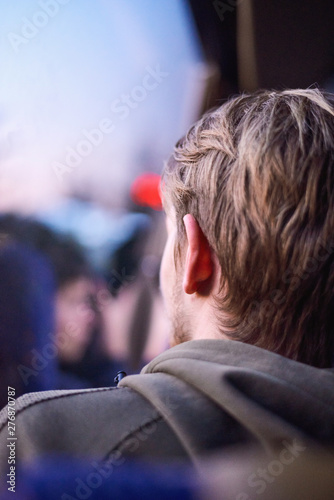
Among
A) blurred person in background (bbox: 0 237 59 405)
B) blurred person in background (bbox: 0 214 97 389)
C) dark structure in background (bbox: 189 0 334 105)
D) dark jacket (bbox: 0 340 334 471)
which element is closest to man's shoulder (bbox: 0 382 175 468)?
dark jacket (bbox: 0 340 334 471)

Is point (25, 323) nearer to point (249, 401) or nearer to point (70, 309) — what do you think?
point (70, 309)

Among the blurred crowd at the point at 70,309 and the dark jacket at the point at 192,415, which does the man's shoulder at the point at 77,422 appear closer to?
the dark jacket at the point at 192,415

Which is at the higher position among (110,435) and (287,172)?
(287,172)

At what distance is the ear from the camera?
0.79m

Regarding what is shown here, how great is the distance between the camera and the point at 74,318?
5.85 ft

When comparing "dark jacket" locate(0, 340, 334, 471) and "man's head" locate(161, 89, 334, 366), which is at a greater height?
"man's head" locate(161, 89, 334, 366)

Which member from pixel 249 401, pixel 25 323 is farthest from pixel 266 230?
pixel 25 323

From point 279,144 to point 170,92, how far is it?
4.91 ft

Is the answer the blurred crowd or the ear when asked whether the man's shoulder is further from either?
the blurred crowd

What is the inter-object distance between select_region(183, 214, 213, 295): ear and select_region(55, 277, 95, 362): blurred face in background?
100 cm

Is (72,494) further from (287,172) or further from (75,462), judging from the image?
(287,172)

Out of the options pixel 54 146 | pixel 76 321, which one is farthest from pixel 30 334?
pixel 54 146

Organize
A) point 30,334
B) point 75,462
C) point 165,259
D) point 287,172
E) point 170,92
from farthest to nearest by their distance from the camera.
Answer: point 170,92
point 30,334
point 165,259
point 287,172
point 75,462

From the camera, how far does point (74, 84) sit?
1.74m
